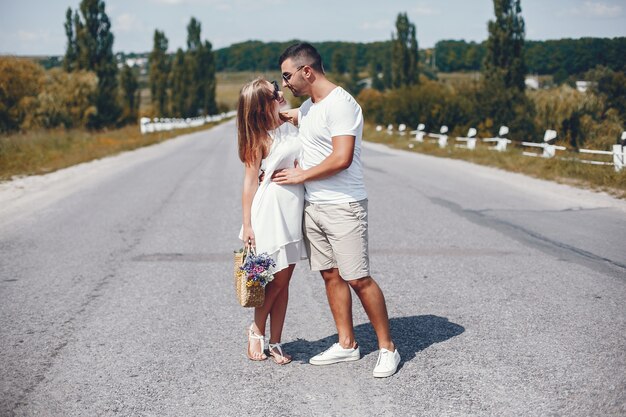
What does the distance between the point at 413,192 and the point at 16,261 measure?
773 cm

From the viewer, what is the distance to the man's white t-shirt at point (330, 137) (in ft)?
12.3

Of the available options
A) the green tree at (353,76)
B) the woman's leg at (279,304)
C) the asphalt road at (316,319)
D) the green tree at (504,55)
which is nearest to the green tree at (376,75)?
the green tree at (353,76)

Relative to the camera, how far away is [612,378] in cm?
370

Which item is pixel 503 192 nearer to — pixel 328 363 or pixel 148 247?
pixel 148 247

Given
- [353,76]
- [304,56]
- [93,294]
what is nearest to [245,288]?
[304,56]

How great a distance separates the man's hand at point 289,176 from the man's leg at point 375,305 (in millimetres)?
694

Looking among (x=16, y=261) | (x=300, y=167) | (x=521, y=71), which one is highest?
(x=521, y=71)

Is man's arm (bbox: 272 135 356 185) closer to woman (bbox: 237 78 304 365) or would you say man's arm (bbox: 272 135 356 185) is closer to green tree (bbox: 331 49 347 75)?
woman (bbox: 237 78 304 365)

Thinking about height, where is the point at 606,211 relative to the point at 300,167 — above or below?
below

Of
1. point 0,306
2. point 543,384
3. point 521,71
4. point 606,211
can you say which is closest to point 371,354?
point 543,384

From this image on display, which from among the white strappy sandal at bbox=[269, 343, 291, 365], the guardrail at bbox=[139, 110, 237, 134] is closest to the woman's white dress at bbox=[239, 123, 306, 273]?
the white strappy sandal at bbox=[269, 343, 291, 365]

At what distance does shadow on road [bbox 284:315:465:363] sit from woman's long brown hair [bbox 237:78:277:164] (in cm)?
135

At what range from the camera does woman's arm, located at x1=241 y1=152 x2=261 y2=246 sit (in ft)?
13.1

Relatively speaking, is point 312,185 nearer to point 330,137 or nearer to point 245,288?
point 330,137
